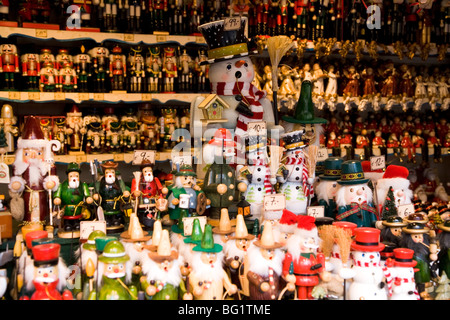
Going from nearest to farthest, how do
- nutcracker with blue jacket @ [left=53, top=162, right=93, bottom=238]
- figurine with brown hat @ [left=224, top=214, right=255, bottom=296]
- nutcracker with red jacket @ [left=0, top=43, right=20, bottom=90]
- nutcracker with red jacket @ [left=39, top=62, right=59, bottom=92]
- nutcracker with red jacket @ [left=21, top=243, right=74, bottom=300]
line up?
nutcracker with red jacket @ [left=21, top=243, right=74, bottom=300] < figurine with brown hat @ [left=224, top=214, right=255, bottom=296] < nutcracker with blue jacket @ [left=53, top=162, right=93, bottom=238] < nutcracker with red jacket @ [left=0, top=43, right=20, bottom=90] < nutcracker with red jacket @ [left=39, top=62, right=59, bottom=92]

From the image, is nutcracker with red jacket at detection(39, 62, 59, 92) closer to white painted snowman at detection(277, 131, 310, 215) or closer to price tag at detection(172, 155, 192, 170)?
price tag at detection(172, 155, 192, 170)

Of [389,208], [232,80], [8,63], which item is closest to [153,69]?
[8,63]

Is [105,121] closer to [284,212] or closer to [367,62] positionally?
[284,212]

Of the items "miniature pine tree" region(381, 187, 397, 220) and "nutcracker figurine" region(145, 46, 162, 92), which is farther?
"nutcracker figurine" region(145, 46, 162, 92)

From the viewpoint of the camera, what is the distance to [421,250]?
2.48 metres

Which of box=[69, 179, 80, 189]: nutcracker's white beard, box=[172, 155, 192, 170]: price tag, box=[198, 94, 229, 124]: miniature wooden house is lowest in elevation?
box=[69, 179, 80, 189]: nutcracker's white beard

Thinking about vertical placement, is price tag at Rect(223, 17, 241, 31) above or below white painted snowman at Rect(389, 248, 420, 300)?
above

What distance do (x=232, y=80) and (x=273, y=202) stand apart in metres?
1.07

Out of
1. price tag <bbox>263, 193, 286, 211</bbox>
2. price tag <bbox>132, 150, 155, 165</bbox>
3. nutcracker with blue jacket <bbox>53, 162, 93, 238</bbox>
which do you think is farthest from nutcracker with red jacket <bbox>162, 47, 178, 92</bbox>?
price tag <bbox>263, 193, 286, 211</bbox>

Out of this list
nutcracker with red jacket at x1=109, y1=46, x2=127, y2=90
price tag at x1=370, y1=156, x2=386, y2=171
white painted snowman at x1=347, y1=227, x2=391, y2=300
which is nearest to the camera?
white painted snowman at x1=347, y1=227, x2=391, y2=300

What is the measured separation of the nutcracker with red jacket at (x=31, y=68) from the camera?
4.17m

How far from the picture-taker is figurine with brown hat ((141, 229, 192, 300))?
2.17 m

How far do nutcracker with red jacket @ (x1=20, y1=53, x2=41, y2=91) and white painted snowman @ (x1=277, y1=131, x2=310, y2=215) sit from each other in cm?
232

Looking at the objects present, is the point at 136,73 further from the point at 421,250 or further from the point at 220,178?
the point at 421,250
